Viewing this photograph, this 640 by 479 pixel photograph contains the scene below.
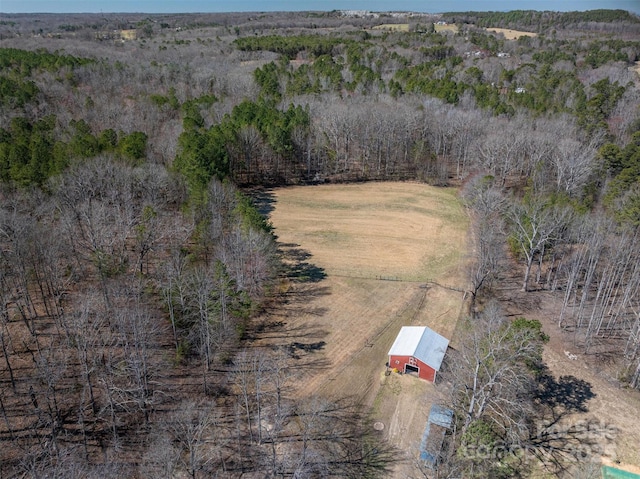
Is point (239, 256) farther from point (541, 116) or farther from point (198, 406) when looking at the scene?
point (541, 116)

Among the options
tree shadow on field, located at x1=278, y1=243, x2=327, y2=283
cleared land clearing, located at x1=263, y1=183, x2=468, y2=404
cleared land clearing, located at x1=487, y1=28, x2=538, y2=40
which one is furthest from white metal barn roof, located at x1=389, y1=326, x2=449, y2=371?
cleared land clearing, located at x1=487, y1=28, x2=538, y2=40

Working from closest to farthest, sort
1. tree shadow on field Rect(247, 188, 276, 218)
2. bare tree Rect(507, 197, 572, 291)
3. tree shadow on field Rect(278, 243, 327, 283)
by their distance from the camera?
bare tree Rect(507, 197, 572, 291), tree shadow on field Rect(278, 243, 327, 283), tree shadow on field Rect(247, 188, 276, 218)

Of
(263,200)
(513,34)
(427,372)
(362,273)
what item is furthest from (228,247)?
(513,34)

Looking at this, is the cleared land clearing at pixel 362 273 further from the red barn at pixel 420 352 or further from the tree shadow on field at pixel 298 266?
the red barn at pixel 420 352

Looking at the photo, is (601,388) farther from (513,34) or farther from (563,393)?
(513,34)

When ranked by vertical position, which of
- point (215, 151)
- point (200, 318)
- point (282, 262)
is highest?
point (215, 151)

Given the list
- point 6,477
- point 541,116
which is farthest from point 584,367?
point 541,116

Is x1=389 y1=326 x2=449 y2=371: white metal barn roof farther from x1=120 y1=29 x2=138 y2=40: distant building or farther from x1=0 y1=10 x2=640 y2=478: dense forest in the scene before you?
x1=120 y1=29 x2=138 y2=40: distant building
